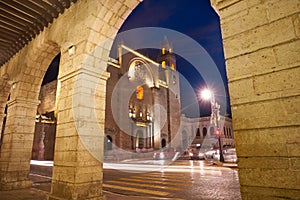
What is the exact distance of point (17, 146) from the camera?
22.3 ft

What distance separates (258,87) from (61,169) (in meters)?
4.16

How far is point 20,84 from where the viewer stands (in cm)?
720

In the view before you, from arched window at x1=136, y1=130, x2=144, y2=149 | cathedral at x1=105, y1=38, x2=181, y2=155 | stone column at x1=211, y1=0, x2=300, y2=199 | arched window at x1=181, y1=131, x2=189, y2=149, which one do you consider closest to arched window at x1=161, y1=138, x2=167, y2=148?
cathedral at x1=105, y1=38, x2=181, y2=155

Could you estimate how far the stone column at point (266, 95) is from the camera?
186cm

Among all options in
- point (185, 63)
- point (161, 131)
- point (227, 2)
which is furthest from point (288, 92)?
point (185, 63)

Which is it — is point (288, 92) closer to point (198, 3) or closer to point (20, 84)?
point (20, 84)

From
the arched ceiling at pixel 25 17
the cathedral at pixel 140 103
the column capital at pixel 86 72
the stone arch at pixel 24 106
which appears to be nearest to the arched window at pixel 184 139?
the cathedral at pixel 140 103

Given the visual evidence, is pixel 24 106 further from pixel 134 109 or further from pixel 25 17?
pixel 134 109

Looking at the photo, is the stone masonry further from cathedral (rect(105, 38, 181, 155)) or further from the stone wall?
cathedral (rect(105, 38, 181, 155))

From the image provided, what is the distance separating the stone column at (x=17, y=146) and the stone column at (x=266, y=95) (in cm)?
745

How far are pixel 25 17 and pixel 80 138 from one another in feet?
15.5

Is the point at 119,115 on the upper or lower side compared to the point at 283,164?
upper

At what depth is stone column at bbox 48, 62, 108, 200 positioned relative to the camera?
154 inches

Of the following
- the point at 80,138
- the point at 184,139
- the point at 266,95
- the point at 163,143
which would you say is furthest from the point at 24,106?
the point at 184,139
